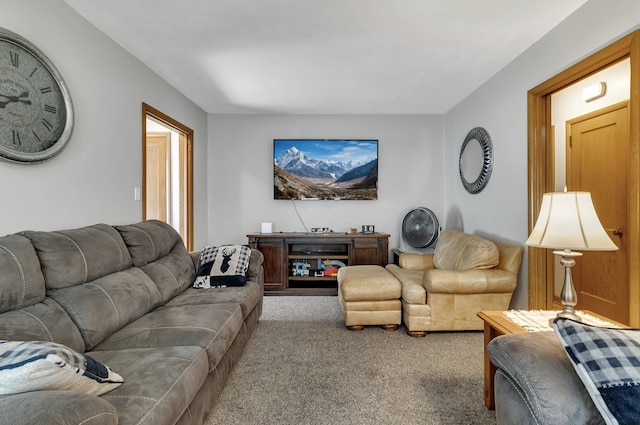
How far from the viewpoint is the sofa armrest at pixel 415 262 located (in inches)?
139

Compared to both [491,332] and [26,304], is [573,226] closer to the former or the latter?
[491,332]

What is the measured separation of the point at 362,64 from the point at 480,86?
4.97 ft

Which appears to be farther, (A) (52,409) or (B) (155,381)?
(B) (155,381)

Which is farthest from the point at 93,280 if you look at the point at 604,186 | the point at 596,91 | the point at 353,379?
the point at 604,186

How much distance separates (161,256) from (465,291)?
2499 millimetres

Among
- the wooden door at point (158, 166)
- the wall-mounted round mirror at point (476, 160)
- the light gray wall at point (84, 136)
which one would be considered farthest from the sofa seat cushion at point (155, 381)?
the wooden door at point (158, 166)

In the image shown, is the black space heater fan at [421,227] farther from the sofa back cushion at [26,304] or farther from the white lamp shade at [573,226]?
the sofa back cushion at [26,304]

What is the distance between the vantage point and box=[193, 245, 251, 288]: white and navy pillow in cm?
256

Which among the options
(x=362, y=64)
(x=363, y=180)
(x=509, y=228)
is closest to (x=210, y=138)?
(x=363, y=180)

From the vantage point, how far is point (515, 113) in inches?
113

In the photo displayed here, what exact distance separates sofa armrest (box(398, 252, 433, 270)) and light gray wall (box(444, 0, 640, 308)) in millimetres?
670

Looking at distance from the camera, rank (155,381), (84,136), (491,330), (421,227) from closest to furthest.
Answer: (155,381)
(491,330)
(84,136)
(421,227)

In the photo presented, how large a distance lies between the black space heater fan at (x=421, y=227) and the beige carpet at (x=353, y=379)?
158 cm

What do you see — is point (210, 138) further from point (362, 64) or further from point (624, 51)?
point (624, 51)
